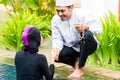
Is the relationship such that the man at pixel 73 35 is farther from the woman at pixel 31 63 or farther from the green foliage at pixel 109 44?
the woman at pixel 31 63

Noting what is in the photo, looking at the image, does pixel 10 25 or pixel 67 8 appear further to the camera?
pixel 10 25

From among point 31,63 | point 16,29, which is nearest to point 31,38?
point 31,63

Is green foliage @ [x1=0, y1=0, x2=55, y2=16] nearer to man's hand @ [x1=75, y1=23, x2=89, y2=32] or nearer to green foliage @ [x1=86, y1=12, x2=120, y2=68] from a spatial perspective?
green foliage @ [x1=86, y1=12, x2=120, y2=68]

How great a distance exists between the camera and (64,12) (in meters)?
5.20

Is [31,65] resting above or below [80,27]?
below

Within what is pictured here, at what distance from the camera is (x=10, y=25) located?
319 inches

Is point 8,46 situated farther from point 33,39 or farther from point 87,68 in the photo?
point 33,39

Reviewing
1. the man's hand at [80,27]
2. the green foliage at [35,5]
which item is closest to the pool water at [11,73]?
the man's hand at [80,27]

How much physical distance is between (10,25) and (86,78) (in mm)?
3059

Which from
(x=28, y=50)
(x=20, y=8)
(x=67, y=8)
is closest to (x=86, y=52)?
(x=67, y=8)

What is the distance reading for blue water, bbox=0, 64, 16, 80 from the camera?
559cm

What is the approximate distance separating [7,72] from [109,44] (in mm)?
1713

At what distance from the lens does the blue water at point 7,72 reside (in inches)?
220

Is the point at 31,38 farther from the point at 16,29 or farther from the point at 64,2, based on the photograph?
the point at 16,29
